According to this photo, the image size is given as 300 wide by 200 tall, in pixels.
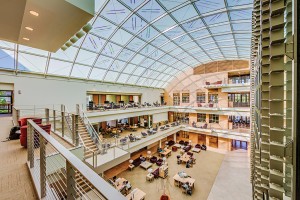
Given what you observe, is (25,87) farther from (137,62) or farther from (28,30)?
(137,62)

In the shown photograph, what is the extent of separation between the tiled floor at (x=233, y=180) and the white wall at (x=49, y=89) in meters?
16.2

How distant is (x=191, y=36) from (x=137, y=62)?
25.2 ft

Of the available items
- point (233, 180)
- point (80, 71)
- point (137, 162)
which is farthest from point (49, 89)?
point (233, 180)

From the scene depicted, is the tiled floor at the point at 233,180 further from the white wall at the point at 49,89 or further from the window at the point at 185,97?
the white wall at the point at 49,89

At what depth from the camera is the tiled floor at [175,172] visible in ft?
37.5

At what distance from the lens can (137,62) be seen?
788 inches

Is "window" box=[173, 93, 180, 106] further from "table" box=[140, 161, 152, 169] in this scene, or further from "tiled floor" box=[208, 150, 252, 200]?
"table" box=[140, 161, 152, 169]

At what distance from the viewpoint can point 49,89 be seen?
14602 mm

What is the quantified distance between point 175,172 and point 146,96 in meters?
15.7

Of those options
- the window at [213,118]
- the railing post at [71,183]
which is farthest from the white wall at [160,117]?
the railing post at [71,183]

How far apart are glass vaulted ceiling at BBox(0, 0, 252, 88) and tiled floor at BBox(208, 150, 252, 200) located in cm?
1418

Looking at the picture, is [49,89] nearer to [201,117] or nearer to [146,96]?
[146,96]

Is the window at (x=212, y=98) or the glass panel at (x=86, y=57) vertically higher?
the glass panel at (x=86, y=57)

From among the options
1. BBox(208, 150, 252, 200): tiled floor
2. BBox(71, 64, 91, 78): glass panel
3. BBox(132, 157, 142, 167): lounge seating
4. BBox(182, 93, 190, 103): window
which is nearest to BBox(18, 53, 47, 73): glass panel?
BBox(71, 64, 91, 78): glass panel
